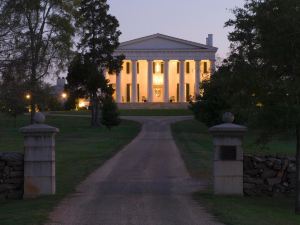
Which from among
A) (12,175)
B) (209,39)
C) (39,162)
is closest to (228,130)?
(39,162)

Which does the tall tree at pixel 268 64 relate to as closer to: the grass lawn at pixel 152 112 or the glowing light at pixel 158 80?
the grass lawn at pixel 152 112

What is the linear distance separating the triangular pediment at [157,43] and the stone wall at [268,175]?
317 ft

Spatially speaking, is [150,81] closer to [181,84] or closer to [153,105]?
[181,84]

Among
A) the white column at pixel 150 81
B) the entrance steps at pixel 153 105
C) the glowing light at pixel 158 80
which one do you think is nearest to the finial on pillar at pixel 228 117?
the entrance steps at pixel 153 105

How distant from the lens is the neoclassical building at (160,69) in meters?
113

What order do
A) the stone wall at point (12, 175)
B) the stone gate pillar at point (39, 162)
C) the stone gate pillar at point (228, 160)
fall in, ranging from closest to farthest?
the stone gate pillar at point (39, 162), the stone wall at point (12, 175), the stone gate pillar at point (228, 160)

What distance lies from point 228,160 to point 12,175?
510 cm

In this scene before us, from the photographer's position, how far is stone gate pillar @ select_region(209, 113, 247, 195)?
53.8 ft

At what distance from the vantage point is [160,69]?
388 feet

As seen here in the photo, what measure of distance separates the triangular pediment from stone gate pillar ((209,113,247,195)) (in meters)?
97.5

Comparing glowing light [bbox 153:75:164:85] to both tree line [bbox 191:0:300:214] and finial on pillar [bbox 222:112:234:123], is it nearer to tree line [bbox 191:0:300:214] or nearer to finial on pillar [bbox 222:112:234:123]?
finial on pillar [bbox 222:112:234:123]

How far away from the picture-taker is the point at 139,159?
2747 centimetres

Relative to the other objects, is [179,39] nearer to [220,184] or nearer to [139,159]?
[139,159]

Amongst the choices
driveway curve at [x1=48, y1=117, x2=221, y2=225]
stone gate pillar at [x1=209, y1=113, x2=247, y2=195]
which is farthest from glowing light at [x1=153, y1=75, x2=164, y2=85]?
stone gate pillar at [x1=209, y1=113, x2=247, y2=195]
